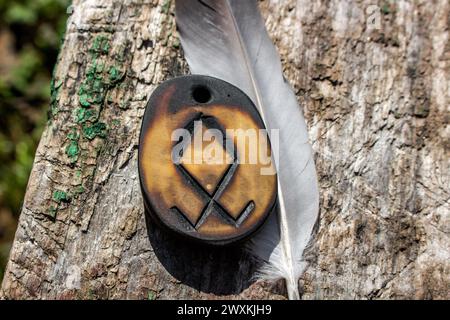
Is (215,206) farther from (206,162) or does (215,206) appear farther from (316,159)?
(316,159)

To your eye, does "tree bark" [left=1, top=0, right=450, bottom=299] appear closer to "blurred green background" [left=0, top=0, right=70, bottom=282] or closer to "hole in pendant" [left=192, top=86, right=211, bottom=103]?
"hole in pendant" [left=192, top=86, right=211, bottom=103]

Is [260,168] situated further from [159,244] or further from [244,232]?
[159,244]

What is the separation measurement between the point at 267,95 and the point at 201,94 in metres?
0.20

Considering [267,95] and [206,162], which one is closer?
[206,162]

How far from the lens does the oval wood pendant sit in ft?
5.06

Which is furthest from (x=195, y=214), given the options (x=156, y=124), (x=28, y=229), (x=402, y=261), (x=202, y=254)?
(x=402, y=261)

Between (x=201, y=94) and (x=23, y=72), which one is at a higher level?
(x=23, y=72)

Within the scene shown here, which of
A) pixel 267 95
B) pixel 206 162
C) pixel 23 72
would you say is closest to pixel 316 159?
pixel 267 95

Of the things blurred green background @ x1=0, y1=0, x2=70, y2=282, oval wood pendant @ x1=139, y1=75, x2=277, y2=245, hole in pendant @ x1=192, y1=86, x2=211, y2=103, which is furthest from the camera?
blurred green background @ x1=0, y1=0, x2=70, y2=282

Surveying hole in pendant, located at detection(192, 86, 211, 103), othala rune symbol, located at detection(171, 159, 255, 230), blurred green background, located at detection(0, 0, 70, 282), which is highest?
blurred green background, located at detection(0, 0, 70, 282)

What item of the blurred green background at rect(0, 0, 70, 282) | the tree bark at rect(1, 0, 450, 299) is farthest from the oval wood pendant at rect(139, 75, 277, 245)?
the blurred green background at rect(0, 0, 70, 282)

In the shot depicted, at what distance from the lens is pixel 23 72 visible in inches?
119

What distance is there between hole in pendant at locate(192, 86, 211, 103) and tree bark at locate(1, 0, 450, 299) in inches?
6.7
